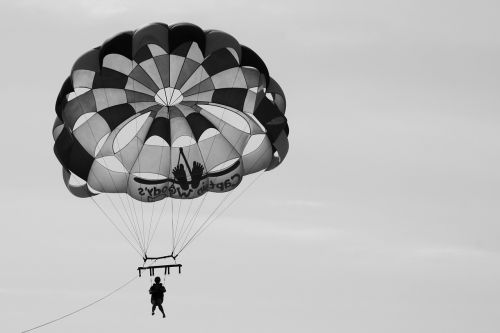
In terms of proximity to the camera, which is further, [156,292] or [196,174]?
[196,174]

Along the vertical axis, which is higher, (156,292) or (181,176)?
(181,176)

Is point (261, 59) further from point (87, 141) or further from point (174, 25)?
point (87, 141)

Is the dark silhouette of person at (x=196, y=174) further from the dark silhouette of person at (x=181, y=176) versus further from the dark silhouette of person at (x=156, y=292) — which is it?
the dark silhouette of person at (x=156, y=292)

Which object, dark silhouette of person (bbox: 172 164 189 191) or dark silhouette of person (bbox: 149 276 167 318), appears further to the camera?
dark silhouette of person (bbox: 172 164 189 191)

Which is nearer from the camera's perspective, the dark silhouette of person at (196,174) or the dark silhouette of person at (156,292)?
the dark silhouette of person at (156,292)

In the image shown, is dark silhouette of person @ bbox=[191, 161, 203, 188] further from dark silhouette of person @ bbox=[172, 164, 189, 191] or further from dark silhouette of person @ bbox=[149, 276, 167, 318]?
dark silhouette of person @ bbox=[149, 276, 167, 318]

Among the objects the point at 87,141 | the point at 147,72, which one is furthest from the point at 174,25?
the point at 87,141

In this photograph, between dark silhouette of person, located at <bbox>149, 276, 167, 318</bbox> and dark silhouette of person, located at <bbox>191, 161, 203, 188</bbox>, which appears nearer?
dark silhouette of person, located at <bbox>149, 276, 167, 318</bbox>

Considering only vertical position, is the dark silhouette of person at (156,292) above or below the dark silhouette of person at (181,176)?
below

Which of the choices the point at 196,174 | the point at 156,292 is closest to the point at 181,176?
the point at 196,174

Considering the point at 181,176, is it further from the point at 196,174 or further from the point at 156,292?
the point at 156,292

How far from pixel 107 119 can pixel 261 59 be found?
4319 mm

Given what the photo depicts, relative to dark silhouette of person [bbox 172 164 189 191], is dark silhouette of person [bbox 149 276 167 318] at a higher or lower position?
lower

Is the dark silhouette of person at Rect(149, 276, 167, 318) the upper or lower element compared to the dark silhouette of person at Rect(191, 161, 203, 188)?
lower
